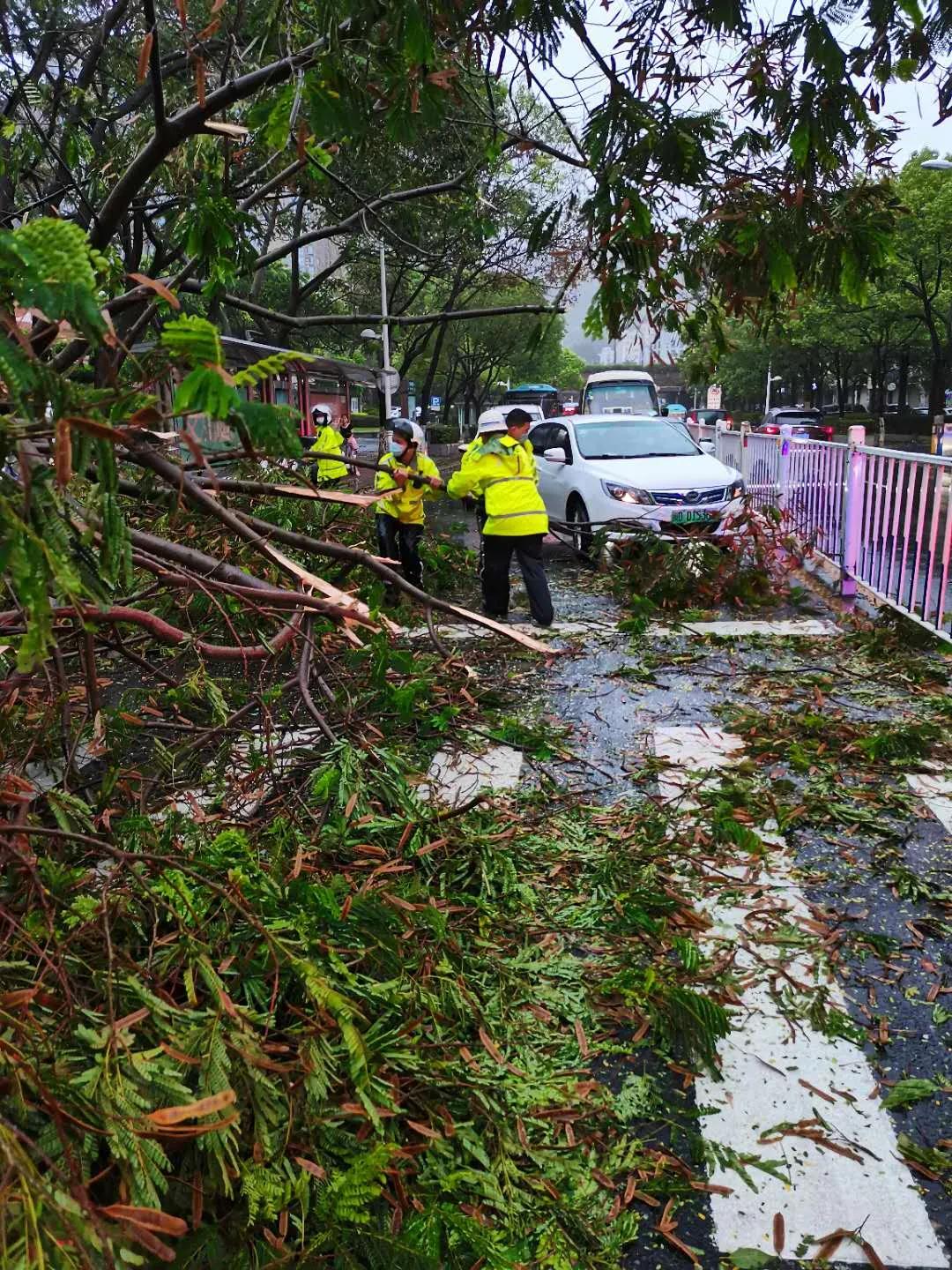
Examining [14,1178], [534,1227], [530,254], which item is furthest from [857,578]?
[14,1178]

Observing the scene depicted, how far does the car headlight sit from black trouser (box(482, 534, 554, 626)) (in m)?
2.78

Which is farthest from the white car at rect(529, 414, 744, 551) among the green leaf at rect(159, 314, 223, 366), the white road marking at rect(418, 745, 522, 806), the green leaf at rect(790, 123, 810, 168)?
the green leaf at rect(159, 314, 223, 366)

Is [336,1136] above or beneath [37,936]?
beneath

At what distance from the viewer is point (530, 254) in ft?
11.7

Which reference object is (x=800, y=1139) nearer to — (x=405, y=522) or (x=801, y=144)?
(x=801, y=144)

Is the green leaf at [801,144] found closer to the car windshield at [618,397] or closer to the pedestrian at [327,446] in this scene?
the pedestrian at [327,446]

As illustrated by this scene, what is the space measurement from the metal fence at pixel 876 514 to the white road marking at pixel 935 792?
2.09 meters

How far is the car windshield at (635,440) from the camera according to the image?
1270 cm

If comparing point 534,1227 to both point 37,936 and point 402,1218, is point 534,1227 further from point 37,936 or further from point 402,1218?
point 37,936

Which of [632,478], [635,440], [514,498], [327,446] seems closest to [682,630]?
[514,498]

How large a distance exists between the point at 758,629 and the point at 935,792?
354 cm

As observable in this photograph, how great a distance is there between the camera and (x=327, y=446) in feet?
30.1

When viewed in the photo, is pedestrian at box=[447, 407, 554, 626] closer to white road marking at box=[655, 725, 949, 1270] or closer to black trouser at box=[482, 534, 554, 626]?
black trouser at box=[482, 534, 554, 626]

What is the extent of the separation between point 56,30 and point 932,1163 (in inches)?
496
